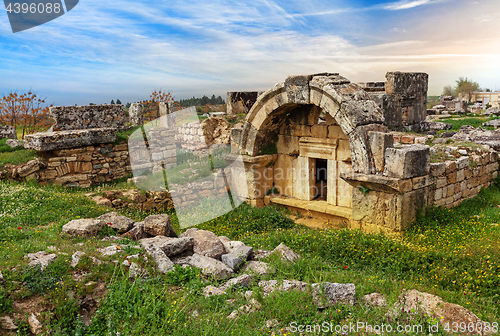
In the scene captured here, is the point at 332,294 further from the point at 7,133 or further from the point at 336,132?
the point at 7,133

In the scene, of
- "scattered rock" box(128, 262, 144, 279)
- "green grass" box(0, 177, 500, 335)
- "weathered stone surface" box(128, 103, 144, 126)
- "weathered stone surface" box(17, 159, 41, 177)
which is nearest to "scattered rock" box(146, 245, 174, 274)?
"green grass" box(0, 177, 500, 335)

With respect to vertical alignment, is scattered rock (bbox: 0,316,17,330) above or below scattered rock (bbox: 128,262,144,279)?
below

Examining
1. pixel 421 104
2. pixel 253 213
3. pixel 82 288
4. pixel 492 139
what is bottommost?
pixel 253 213

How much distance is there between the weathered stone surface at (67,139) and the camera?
28.8 ft

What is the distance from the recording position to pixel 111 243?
4.57 metres

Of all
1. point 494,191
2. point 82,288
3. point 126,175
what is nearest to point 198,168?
point 126,175

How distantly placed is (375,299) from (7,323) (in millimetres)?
3508

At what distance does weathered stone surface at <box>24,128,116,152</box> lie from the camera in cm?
877

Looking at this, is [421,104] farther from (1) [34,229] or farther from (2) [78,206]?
(1) [34,229]

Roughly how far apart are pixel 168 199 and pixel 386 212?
5.37 m

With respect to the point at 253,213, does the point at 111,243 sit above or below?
above

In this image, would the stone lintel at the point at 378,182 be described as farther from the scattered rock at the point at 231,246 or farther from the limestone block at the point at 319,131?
the scattered rock at the point at 231,246

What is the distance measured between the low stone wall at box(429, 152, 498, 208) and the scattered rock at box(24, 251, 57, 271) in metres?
6.50

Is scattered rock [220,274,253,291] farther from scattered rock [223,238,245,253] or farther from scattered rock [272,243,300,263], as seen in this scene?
scattered rock [223,238,245,253]
